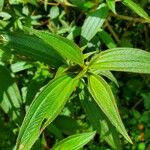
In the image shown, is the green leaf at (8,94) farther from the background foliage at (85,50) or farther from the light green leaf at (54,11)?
the light green leaf at (54,11)

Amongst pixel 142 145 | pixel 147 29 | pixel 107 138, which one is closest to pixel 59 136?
pixel 107 138

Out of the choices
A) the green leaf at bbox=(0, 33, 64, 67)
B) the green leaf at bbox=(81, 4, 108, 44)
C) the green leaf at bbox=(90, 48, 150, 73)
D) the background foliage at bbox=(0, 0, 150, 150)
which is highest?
the green leaf at bbox=(90, 48, 150, 73)

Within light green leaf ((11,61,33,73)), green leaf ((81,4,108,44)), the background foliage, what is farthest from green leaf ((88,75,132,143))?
light green leaf ((11,61,33,73))

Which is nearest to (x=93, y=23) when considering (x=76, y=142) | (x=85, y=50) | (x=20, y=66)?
(x=85, y=50)

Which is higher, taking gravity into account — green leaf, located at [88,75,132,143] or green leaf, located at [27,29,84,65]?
green leaf, located at [27,29,84,65]

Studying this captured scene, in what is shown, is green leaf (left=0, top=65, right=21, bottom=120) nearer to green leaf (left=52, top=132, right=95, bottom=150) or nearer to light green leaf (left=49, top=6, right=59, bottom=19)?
green leaf (left=52, top=132, right=95, bottom=150)

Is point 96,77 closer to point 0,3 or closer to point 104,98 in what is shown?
point 104,98
